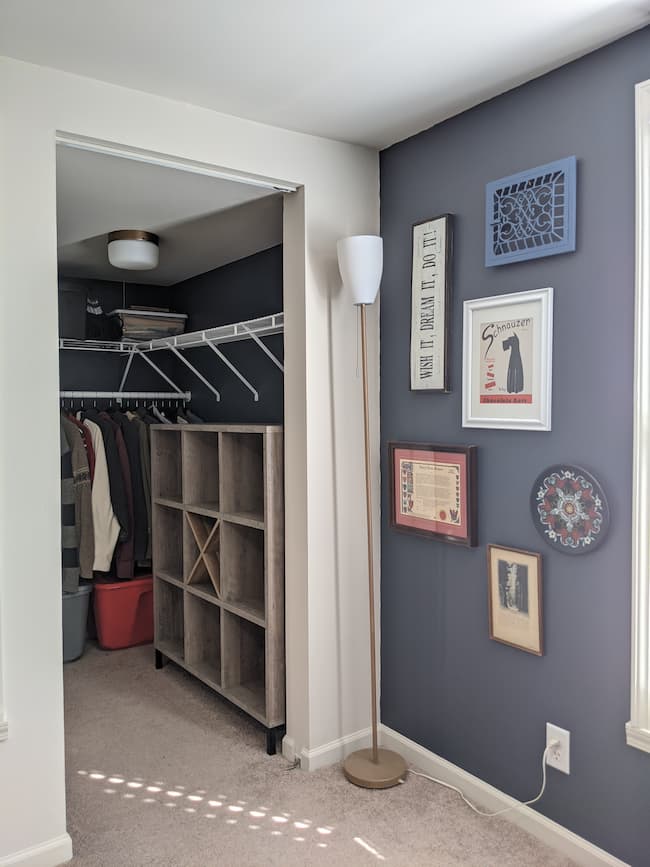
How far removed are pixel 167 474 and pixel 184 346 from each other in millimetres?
704

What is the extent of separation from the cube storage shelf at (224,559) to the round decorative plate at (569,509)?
1.08 m

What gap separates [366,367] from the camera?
268cm

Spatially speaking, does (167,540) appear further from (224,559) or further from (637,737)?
(637,737)

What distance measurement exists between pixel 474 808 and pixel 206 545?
162 cm

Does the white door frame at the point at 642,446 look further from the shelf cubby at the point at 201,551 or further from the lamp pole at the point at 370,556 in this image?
the shelf cubby at the point at 201,551

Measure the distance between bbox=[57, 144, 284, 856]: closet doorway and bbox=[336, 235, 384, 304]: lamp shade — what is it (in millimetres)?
421

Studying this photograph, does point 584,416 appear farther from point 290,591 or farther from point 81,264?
point 81,264

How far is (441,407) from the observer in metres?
2.59

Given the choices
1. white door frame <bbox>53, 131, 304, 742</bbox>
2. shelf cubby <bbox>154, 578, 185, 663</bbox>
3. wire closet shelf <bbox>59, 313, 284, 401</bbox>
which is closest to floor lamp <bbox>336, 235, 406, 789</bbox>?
white door frame <bbox>53, 131, 304, 742</bbox>

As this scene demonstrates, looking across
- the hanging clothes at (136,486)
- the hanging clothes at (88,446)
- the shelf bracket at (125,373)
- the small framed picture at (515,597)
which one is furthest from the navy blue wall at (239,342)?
the small framed picture at (515,597)

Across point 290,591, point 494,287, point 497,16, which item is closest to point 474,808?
point 290,591

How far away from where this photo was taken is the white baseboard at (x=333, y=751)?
2.72 m

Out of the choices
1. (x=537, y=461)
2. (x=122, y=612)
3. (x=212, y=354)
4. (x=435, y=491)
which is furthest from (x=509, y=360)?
(x=122, y=612)

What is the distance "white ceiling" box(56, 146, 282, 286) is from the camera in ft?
8.19
